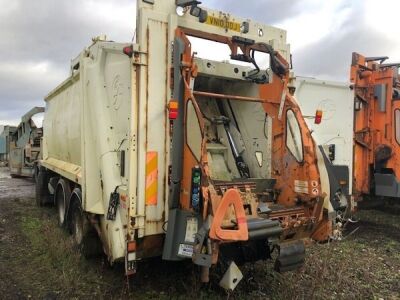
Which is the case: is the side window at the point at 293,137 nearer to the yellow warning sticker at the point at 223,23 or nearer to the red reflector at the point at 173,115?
the yellow warning sticker at the point at 223,23

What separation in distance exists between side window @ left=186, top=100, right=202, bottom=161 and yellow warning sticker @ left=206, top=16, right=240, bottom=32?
94 cm

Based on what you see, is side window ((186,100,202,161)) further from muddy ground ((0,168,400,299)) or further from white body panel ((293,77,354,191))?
white body panel ((293,77,354,191))

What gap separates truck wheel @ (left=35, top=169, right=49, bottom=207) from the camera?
8247 millimetres

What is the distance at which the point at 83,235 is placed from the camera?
467 cm

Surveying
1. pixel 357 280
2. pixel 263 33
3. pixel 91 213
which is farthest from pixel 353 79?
pixel 91 213

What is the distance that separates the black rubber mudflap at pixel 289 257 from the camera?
11.5 ft

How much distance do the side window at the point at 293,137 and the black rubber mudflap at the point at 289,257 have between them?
0.92m

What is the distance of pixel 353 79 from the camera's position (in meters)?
7.38

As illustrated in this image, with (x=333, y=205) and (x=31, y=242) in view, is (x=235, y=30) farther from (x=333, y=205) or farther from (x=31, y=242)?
(x=31, y=242)

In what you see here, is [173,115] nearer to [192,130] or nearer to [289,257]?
[192,130]

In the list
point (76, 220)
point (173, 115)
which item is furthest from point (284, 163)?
point (76, 220)

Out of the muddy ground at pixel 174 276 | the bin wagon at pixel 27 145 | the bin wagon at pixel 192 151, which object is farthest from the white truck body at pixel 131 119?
the bin wagon at pixel 27 145

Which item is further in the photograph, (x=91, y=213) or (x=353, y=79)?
(x=353, y=79)

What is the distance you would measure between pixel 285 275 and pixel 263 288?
0.43 metres
